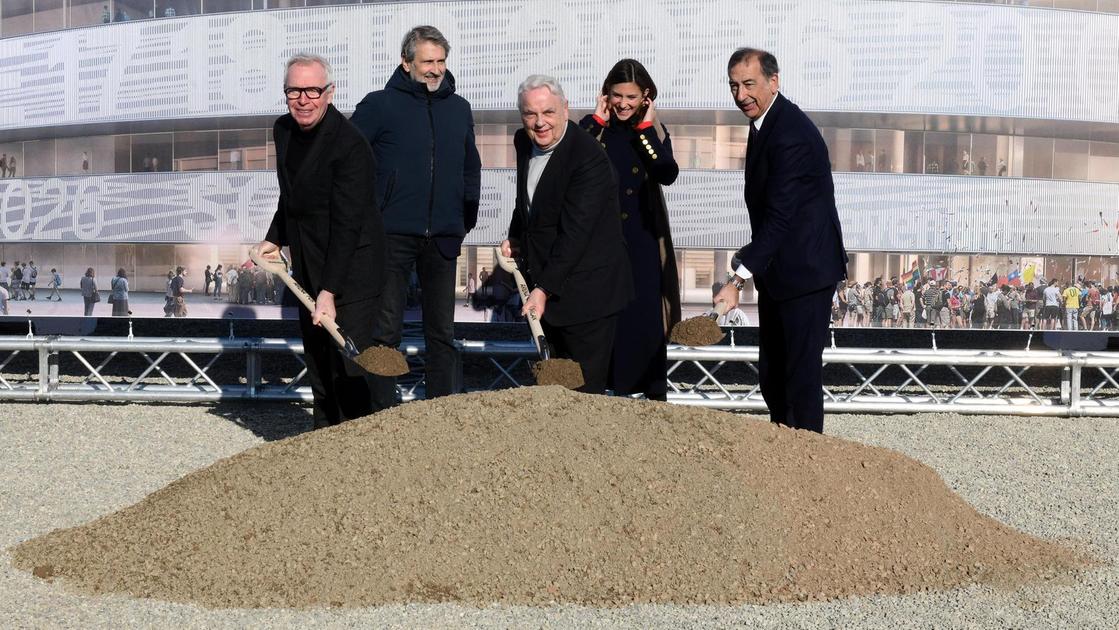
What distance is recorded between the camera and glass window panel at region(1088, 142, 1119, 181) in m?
8.84

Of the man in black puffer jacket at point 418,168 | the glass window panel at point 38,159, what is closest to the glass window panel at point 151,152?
the glass window panel at point 38,159

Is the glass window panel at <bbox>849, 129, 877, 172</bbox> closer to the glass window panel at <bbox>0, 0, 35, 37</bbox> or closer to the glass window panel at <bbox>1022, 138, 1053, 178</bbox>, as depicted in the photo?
the glass window panel at <bbox>1022, 138, 1053, 178</bbox>

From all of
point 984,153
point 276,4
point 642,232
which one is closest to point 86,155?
point 276,4

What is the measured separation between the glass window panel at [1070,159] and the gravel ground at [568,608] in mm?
1800

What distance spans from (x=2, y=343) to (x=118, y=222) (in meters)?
1.42

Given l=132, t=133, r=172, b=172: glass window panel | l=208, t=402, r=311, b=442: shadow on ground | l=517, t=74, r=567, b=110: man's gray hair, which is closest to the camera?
l=517, t=74, r=567, b=110: man's gray hair

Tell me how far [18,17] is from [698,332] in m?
7.25

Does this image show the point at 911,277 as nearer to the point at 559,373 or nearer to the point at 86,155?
the point at 559,373

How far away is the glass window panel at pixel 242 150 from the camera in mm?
9336

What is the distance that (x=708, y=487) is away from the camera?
4.35 meters

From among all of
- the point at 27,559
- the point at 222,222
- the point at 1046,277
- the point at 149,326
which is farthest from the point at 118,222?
the point at 1046,277

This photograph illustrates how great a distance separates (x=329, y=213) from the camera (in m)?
5.46

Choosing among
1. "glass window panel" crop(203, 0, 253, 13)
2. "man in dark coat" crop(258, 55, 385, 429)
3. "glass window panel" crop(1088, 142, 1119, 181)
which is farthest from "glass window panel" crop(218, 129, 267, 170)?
"glass window panel" crop(1088, 142, 1119, 181)

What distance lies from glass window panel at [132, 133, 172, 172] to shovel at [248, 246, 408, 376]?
452cm
